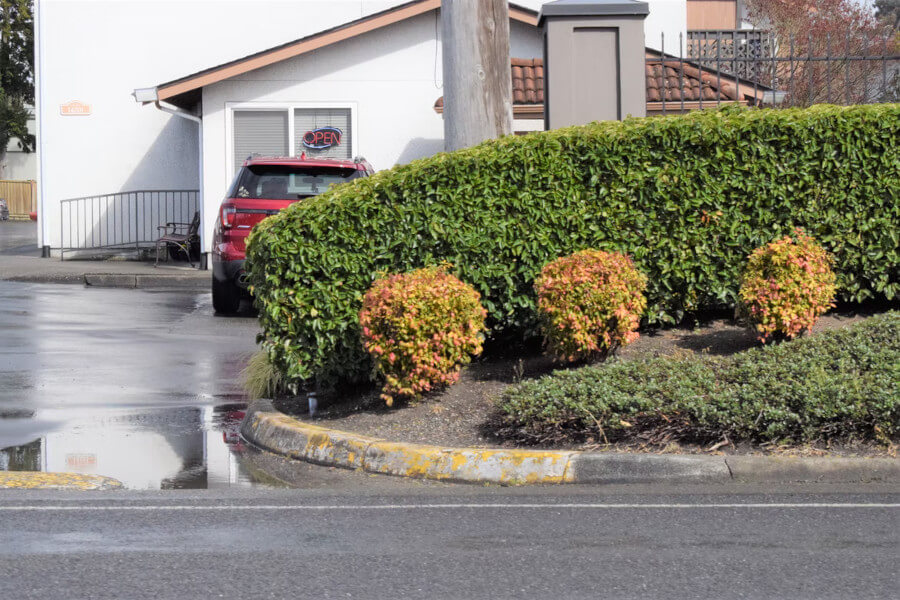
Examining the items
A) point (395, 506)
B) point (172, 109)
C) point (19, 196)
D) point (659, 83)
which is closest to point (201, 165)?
point (172, 109)

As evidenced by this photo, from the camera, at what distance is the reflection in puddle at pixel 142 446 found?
720 centimetres

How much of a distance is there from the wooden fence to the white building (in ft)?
88.4

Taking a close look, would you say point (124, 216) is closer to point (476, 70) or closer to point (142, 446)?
point (476, 70)

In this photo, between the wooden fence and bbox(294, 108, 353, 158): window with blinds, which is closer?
bbox(294, 108, 353, 158): window with blinds

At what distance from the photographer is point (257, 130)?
69.5 feet

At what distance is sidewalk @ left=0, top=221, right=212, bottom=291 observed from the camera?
19.4m

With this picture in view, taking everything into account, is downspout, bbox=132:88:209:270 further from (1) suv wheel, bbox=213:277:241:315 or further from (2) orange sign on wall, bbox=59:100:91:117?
(1) suv wheel, bbox=213:277:241:315

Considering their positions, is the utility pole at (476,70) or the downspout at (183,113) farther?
the downspout at (183,113)

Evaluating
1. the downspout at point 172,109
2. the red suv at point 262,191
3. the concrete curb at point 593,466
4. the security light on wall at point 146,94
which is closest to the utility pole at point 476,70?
the concrete curb at point 593,466

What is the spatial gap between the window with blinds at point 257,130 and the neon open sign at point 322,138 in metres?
0.38

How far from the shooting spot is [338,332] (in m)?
8.59

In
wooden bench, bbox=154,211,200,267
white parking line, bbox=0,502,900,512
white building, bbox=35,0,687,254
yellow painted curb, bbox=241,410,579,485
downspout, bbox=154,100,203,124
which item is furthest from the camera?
wooden bench, bbox=154,211,200,267

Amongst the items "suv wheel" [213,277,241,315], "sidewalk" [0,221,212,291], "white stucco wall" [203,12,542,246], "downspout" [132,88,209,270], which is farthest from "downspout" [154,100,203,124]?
"suv wheel" [213,277,241,315]

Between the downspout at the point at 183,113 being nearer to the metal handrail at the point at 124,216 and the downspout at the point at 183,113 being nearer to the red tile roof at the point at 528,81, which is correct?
the metal handrail at the point at 124,216
